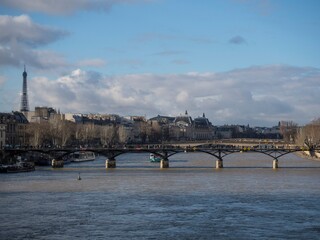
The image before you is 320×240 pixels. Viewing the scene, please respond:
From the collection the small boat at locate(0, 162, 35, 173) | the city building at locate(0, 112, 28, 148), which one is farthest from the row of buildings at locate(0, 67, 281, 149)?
the small boat at locate(0, 162, 35, 173)

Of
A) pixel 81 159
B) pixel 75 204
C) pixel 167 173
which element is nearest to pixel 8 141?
pixel 81 159

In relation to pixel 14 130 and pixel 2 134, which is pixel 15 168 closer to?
pixel 2 134

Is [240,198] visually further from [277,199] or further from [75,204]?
[75,204]

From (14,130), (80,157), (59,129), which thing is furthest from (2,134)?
(59,129)

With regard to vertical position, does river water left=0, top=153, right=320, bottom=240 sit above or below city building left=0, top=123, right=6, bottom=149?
below

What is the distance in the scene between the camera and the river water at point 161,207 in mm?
30859

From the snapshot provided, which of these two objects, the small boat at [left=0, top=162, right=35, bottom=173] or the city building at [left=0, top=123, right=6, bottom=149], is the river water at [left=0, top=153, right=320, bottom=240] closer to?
the small boat at [left=0, top=162, right=35, bottom=173]

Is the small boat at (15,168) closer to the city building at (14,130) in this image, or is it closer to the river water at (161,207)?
the river water at (161,207)

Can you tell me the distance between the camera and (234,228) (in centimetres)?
3169

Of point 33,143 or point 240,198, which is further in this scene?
point 33,143

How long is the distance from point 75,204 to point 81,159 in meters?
A: 62.1

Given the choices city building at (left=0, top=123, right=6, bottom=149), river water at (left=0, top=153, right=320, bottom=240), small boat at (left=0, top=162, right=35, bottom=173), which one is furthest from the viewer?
city building at (left=0, top=123, right=6, bottom=149)

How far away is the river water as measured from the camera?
30859 mm

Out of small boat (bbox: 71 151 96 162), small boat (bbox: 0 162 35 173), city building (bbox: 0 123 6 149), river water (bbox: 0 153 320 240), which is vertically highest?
city building (bbox: 0 123 6 149)
